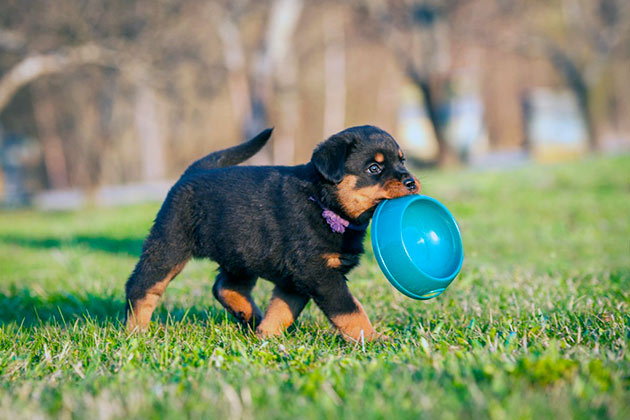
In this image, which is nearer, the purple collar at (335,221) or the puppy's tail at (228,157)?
the purple collar at (335,221)

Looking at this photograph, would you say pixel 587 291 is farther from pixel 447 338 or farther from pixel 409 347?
pixel 409 347

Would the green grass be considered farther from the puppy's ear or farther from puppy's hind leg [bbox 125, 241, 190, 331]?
the puppy's ear

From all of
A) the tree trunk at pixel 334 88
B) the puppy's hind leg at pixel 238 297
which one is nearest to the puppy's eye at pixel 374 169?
the puppy's hind leg at pixel 238 297

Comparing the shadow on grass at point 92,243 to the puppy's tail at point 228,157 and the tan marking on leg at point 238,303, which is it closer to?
the puppy's tail at point 228,157

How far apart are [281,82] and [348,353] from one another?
47.6 ft

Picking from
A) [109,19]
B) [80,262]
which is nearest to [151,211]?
[109,19]

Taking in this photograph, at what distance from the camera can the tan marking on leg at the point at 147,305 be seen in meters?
3.80

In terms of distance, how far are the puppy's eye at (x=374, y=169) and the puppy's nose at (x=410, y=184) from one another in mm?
180

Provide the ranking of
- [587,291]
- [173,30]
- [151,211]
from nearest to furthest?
[587,291], [151,211], [173,30]

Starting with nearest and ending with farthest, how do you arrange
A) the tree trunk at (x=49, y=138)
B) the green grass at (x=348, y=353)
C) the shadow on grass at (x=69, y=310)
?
the green grass at (x=348, y=353) → the shadow on grass at (x=69, y=310) → the tree trunk at (x=49, y=138)

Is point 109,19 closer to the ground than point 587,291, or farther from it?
farther from it

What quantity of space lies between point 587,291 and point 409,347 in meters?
2.02

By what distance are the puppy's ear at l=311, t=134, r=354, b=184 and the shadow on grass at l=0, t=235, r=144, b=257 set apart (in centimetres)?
504

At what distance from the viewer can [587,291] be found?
4.37 metres
